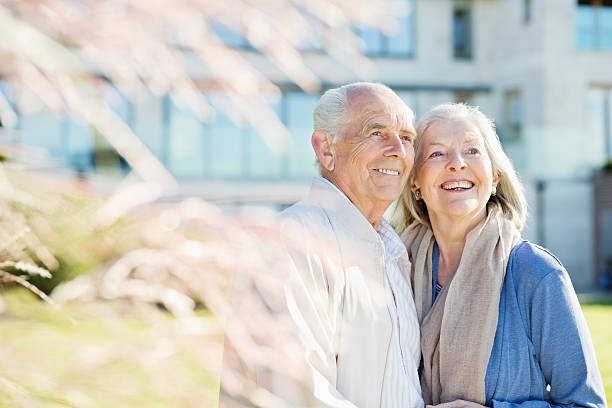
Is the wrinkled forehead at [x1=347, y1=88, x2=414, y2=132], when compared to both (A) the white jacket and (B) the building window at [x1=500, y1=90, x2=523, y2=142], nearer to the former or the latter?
(A) the white jacket

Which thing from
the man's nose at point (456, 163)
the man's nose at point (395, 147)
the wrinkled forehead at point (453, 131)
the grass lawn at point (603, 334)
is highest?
the wrinkled forehead at point (453, 131)

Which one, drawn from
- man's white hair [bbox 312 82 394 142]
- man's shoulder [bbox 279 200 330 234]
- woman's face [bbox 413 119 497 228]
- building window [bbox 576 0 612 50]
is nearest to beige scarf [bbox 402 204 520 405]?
woman's face [bbox 413 119 497 228]

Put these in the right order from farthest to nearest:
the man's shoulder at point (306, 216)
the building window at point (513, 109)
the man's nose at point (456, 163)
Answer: the building window at point (513, 109), the man's nose at point (456, 163), the man's shoulder at point (306, 216)

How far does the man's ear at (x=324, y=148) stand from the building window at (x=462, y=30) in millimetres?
21832

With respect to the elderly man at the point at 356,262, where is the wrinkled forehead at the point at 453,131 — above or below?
above

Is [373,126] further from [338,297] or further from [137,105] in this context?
[137,105]

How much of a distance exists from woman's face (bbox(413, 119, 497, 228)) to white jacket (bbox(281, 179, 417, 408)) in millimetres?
437

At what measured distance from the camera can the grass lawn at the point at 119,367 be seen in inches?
49.1

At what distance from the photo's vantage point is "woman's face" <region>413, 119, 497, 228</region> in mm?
2916

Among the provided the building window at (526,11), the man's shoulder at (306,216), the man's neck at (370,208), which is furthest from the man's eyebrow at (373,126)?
the building window at (526,11)

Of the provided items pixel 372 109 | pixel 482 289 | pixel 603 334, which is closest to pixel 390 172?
pixel 372 109

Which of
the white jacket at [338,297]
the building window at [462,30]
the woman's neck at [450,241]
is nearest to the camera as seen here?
the white jacket at [338,297]

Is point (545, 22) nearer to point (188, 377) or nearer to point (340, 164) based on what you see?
point (340, 164)

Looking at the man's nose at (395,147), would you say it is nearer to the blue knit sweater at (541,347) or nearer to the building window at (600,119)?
the blue knit sweater at (541,347)
